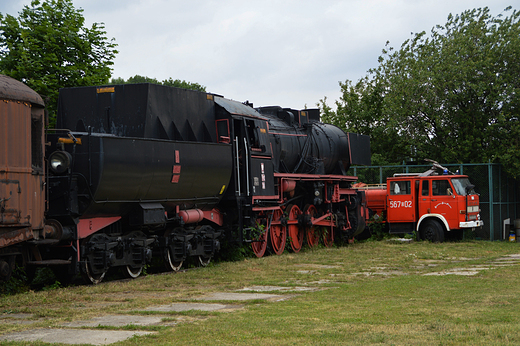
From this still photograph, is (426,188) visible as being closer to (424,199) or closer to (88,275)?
(424,199)

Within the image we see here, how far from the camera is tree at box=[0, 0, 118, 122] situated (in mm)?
16531

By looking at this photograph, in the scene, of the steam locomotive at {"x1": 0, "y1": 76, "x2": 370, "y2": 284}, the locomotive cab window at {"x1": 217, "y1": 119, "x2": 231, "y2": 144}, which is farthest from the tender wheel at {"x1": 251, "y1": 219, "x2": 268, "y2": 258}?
the locomotive cab window at {"x1": 217, "y1": 119, "x2": 231, "y2": 144}

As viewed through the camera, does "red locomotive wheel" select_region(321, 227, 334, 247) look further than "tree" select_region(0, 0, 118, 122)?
Yes

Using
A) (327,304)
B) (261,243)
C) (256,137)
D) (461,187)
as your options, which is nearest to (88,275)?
(327,304)

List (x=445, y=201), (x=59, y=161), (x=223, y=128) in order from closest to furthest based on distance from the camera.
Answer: (x=59, y=161)
(x=223, y=128)
(x=445, y=201)

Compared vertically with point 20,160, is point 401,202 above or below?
below

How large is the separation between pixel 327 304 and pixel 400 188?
1496 centimetres

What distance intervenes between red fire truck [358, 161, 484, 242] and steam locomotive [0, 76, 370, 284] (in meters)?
4.59

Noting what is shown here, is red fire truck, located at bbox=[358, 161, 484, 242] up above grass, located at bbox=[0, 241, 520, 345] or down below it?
above

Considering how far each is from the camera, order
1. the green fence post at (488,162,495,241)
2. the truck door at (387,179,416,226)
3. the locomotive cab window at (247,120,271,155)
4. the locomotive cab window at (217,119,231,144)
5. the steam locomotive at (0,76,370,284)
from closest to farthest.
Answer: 1. the steam locomotive at (0,76,370,284)
2. the locomotive cab window at (217,119,231,144)
3. the locomotive cab window at (247,120,271,155)
4. the truck door at (387,179,416,226)
5. the green fence post at (488,162,495,241)

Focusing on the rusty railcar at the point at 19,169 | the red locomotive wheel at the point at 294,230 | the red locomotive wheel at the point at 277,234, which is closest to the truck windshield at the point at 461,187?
the red locomotive wheel at the point at 294,230

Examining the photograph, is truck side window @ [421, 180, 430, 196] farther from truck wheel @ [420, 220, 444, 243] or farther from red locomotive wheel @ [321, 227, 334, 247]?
red locomotive wheel @ [321, 227, 334, 247]

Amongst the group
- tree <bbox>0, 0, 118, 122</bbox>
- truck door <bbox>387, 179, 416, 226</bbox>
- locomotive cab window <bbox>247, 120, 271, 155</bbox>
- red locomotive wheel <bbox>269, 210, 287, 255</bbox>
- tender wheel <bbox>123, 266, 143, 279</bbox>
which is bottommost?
tender wheel <bbox>123, 266, 143, 279</bbox>

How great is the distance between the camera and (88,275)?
11.7 meters
